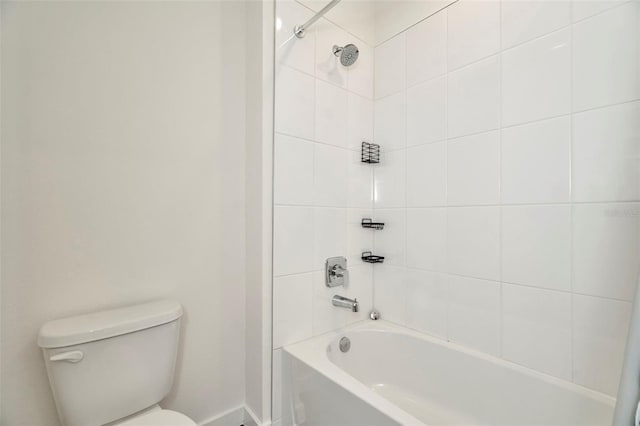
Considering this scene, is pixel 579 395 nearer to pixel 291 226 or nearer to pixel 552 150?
pixel 552 150

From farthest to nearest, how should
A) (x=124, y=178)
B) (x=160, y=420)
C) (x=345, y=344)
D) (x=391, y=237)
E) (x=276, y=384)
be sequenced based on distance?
(x=391, y=237) → (x=345, y=344) → (x=276, y=384) → (x=124, y=178) → (x=160, y=420)

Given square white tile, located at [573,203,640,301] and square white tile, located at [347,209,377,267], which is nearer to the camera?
square white tile, located at [573,203,640,301]

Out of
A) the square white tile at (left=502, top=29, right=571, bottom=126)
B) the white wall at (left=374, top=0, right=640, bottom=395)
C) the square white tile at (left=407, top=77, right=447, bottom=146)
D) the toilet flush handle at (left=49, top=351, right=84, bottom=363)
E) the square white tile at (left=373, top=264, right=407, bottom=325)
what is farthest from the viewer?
the square white tile at (left=373, top=264, right=407, bottom=325)

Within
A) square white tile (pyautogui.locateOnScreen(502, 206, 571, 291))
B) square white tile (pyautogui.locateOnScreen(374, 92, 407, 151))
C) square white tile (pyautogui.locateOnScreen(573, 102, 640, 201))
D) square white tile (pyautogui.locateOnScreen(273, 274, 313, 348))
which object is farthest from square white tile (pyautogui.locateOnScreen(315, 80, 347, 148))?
square white tile (pyautogui.locateOnScreen(573, 102, 640, 201))

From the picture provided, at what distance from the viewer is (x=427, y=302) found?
4.99 feet

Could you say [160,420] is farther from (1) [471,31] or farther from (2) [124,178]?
(1) [471,31]

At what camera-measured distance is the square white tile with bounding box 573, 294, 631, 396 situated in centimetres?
98

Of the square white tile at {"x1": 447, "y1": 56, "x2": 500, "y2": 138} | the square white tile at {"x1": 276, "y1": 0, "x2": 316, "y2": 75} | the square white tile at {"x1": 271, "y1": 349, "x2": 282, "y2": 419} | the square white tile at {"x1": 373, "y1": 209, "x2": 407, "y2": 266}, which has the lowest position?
the square white tile at {"x1": 271, "y1": 349, "x2": 282, "y2": 419}

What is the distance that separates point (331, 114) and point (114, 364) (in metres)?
1.43

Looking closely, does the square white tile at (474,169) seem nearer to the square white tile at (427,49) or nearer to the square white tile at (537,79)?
the square white tile at (537,79)

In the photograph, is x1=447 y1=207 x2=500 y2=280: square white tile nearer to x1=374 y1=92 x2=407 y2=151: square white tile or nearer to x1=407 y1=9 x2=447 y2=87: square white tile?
x1=374 y1=92 x2=407 y2=151: square white tile

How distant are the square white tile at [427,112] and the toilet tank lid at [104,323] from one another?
1431 mm

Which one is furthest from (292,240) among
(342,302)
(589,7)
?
(589,7)

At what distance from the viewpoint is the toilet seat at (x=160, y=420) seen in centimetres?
99
